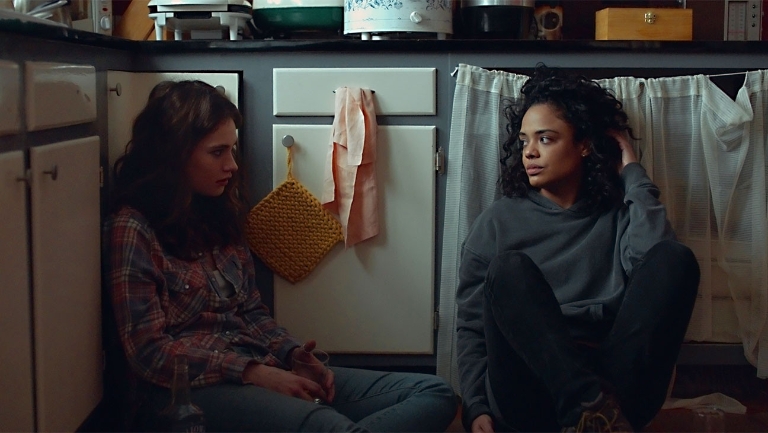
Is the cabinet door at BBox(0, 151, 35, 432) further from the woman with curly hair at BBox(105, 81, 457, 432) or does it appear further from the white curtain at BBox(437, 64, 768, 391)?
the white curtain at BBox(437, 64, 768, 391)

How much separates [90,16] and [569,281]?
1254 mm

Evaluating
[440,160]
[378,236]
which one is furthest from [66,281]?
[440,160]

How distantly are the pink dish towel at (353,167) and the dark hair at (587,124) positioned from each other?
297mm

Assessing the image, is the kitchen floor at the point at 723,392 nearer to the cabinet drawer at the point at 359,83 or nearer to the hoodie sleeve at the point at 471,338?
the hoodie sleeve at the point at 471,338

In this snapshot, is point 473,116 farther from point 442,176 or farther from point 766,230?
point 766,230

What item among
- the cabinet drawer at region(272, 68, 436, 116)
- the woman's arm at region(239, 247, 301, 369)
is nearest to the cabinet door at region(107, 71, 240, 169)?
the cabinet drawer at region(272, 68, 436, 116)

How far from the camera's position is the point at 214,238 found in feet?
5.57

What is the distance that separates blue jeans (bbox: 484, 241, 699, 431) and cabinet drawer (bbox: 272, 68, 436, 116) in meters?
0.60

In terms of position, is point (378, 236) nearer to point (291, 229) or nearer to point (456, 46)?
point (291, 229)

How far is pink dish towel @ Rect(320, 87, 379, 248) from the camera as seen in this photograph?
6.48 feet

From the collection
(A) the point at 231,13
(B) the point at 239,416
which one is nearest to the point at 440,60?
(A) the point at 231,13

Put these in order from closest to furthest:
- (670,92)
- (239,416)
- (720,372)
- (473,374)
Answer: (239,416) < (473,374) < (670,92) < (720,372)

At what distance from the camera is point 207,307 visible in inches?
64.0

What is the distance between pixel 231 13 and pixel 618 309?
108cm
